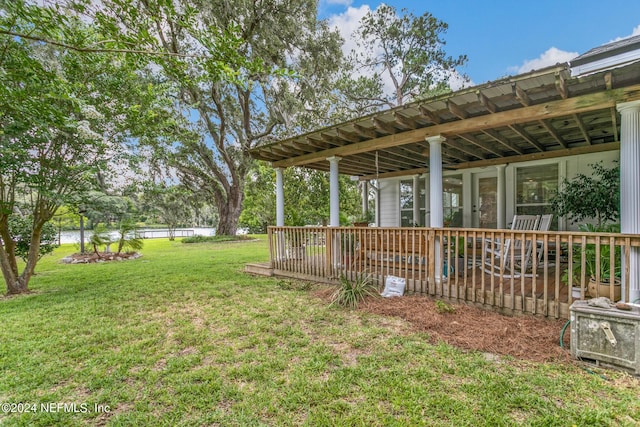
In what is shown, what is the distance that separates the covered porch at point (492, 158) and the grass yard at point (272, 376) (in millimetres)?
1215

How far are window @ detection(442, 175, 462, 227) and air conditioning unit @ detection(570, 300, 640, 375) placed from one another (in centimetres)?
542

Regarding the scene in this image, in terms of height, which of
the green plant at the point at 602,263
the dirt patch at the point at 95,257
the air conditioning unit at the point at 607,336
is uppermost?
the green plant at the point at 602,263

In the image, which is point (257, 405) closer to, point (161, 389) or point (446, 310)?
point (161, 389)

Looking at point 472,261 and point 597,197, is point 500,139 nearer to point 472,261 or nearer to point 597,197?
point 597,197

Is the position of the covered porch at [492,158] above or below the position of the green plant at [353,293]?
above

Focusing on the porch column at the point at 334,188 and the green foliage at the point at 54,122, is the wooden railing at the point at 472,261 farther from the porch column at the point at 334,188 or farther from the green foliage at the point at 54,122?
the green foliage at the point at 54,122

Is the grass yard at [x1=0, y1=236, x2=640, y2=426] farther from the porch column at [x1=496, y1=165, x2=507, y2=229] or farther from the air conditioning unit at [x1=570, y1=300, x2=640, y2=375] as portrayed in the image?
the porch column at [x1=496, y1=165, x2=507, y2=229]

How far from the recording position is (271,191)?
17.7 metres

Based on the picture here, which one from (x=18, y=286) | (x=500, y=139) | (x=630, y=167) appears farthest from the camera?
(x=18, y=286)

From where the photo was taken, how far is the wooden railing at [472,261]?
10.4 ft

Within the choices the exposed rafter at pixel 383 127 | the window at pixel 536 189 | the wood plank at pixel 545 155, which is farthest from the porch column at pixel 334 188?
the window at pixel 536 189

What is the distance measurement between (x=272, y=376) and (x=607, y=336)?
283 cm

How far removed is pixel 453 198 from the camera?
8008mm

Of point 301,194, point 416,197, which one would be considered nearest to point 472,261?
point 416,197
